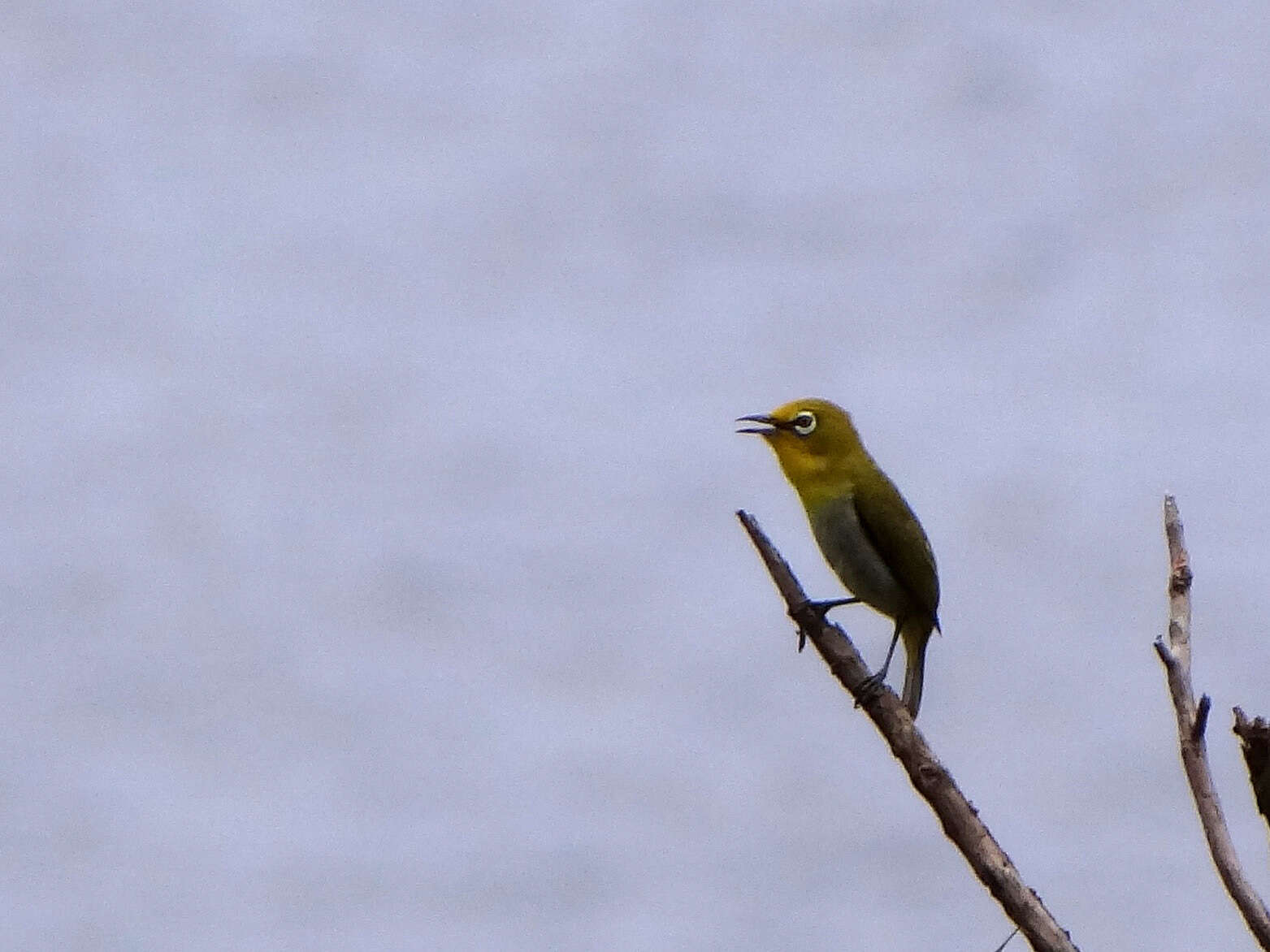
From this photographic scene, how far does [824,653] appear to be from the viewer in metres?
3.53

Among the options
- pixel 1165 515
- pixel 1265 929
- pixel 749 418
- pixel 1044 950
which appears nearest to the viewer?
pixel 1265 929

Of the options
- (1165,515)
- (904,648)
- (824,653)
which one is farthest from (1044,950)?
(904,648)

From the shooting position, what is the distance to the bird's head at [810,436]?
444cm

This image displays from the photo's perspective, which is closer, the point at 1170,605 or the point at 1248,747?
the point at 1248,747

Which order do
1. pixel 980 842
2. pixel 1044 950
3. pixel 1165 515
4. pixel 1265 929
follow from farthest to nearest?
pixel 1165 515, pixel 980 842, pixel 1044 950, pixel 1265 929

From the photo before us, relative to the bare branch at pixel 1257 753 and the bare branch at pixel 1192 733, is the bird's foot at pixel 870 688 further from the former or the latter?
the bare branch at pixel 1257 753

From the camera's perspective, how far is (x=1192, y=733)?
8.55ft

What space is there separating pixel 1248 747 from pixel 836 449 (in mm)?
2151

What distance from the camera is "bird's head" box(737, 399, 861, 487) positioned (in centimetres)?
444

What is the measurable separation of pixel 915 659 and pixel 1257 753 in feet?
6.34

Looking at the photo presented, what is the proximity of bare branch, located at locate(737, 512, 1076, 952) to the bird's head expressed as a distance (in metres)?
0.91

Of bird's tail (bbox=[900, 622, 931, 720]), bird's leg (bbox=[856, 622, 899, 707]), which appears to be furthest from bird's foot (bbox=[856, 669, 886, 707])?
bird's tail (bbox=[900, 622, 931, 720])

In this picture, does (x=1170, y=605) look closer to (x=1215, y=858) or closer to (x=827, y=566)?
(x=1215, y=858)

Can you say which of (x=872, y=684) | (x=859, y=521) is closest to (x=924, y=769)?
(x=872, y=684)
